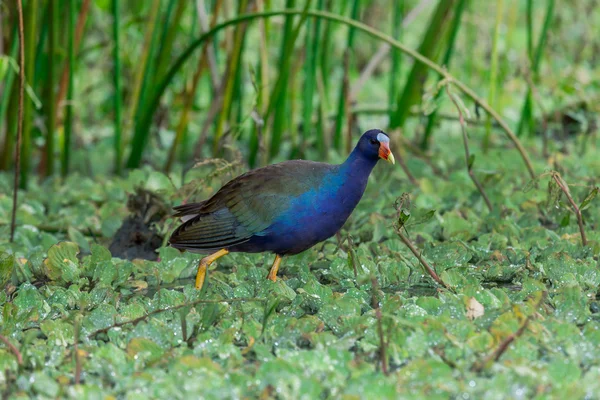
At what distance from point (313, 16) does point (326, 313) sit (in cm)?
160

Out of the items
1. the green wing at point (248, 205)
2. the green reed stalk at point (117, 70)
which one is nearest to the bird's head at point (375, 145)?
the green wing at point (248, 205)

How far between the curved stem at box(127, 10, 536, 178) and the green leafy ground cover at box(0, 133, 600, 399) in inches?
12.9

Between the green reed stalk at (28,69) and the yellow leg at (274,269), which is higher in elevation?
the green reed stalk at (28,69)

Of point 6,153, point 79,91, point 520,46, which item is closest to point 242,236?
point 6,153

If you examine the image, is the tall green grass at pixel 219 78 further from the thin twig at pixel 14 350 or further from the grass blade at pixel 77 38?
the thin twig at pixel 14 350

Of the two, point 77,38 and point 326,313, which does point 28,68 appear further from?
point 326,313

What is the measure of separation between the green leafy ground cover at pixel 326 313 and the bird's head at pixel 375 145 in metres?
0.24

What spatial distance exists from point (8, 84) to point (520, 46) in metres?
5.10

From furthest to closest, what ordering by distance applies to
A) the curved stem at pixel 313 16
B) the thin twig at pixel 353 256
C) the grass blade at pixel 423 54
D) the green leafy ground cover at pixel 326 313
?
1. the grass blade at pixel 423 54
2. the curved stem at pixel 313 16
3. the thin twig at pixel 353 256
4. the green leafy ground cover at pixel 326 313

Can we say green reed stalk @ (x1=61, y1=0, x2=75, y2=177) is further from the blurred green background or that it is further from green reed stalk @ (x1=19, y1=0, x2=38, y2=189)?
green reed stalk @ (x1=19, y1=0, x2=38, y2=189)

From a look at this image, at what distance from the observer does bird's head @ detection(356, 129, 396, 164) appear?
3096 millimetres

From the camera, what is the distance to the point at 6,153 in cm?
463

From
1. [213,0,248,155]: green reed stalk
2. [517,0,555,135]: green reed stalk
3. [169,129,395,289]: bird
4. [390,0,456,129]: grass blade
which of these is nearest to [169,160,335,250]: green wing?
[169,129,395,289]: bird

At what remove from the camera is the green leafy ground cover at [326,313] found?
7.19 ft
